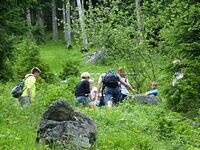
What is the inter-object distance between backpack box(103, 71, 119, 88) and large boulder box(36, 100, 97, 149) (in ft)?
23.8

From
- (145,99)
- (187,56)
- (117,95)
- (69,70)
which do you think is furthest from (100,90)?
(69,70)

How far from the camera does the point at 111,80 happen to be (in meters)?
15.9

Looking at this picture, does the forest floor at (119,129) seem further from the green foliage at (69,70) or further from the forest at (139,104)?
the green foliage at (69,70)

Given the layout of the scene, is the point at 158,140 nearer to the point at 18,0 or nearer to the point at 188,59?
the point at 188,59

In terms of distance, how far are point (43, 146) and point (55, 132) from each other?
32 centimetres

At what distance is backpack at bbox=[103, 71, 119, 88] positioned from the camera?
627 inches

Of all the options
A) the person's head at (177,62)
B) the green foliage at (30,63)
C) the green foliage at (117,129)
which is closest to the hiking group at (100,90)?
the green foliage at (117,129)

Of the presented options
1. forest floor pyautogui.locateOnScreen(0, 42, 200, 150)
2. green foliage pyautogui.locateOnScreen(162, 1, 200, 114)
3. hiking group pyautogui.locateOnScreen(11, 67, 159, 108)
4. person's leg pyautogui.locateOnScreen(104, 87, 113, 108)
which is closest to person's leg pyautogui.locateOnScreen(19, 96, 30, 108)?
hiking group pyautogui.locateOnScreen(11, 67, 159, 108)

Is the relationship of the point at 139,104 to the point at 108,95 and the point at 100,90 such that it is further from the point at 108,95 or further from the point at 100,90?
the point at 100,90

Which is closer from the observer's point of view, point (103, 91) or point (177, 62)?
point (177, 62)

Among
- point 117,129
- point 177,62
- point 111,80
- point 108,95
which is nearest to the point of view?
point 117,129

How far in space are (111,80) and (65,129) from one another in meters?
8.04

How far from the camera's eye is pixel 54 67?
35500 mm

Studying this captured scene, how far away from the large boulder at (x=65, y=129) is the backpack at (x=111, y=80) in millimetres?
7256
